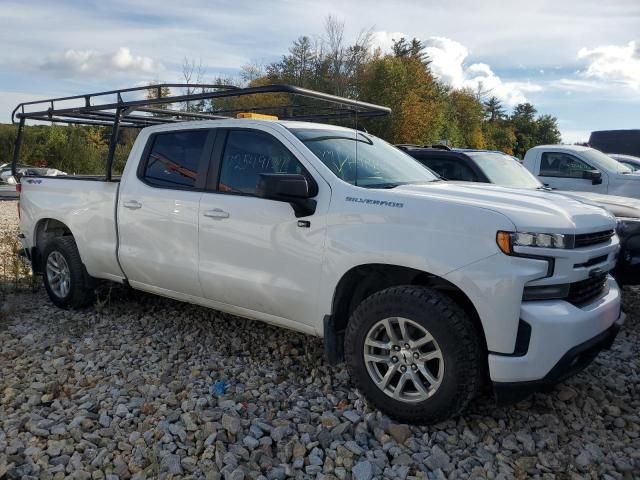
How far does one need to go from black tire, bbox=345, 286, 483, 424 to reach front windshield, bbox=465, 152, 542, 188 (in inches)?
163

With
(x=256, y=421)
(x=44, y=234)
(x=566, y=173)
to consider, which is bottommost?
(x=256, y=421)

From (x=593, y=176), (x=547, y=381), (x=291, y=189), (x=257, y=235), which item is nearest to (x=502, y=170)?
(x=593, y=176)

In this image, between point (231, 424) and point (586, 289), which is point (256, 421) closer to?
point (231, 424)

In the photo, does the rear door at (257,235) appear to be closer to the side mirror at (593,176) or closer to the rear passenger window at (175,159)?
the rear passenger window at (175,159)

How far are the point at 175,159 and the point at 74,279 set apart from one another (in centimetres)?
173

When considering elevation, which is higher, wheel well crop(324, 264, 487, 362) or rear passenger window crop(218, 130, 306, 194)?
rear passenger window crop(218, 130, 306, 194)

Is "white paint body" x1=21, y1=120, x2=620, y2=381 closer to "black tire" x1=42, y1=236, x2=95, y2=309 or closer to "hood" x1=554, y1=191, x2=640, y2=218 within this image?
"black tire" x1=42, y1=236, x2=95, y2=309

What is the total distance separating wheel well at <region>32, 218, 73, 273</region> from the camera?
5.89 metres

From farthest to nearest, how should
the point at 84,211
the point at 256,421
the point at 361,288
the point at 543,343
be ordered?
the point at 84,211
the point at 361,288
the point at 256,421
the point at 543,343

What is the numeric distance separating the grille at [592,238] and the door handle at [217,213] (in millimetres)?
2269

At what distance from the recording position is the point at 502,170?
7371 millimetres

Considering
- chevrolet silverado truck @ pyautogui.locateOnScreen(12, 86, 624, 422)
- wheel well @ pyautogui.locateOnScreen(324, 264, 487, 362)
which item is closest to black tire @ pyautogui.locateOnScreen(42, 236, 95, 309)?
chevrolet silverado truck @ pyautogui.locateOnScreen(12, 86, 624, 422)

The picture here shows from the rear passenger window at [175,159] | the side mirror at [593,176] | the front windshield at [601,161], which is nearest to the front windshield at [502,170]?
the side mirror at [593,176]

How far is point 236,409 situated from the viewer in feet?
11.8
